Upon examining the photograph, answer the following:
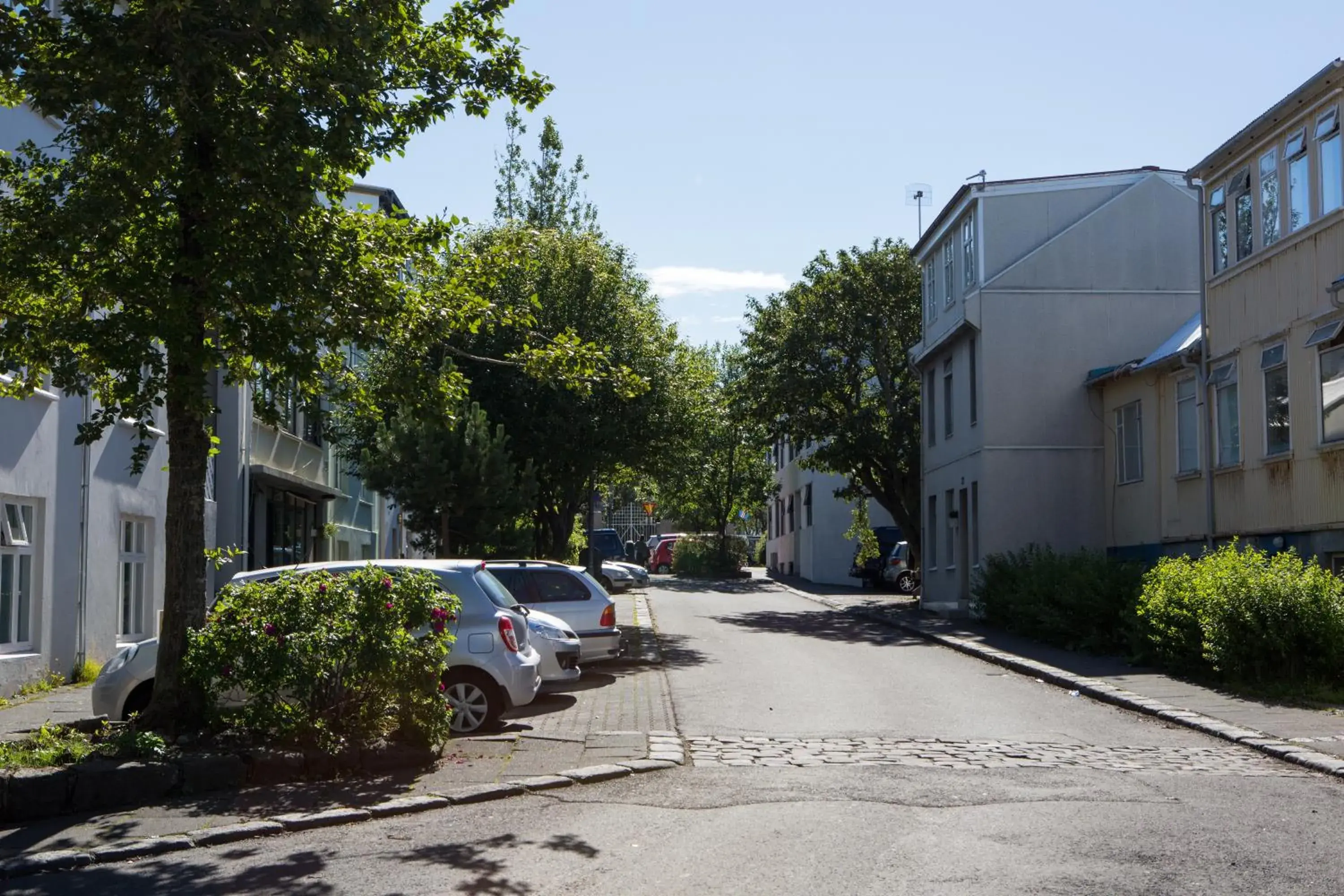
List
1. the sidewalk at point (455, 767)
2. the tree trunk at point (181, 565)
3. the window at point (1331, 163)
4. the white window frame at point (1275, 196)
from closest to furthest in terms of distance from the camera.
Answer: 1. the sidewalk at point (455, 767)
2. the tree trunk at point (181, 565)
3. the window at point (1331, 163)
4. the white window frame at point (1275, 196)

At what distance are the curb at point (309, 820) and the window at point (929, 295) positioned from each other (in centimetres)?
2543

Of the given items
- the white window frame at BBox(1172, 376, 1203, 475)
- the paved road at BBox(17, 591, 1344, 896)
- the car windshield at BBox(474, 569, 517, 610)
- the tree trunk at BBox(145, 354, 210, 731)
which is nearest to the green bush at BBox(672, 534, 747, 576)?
the white window frame at BBox(1172, 376, 1203, 475)

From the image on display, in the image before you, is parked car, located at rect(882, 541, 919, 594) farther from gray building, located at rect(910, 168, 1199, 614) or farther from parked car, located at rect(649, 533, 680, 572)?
parked car, located at rect(649, 533, 680, 572)

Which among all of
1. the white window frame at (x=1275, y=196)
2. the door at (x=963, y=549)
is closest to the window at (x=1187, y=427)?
the white window frame at (x=1275, y=196)

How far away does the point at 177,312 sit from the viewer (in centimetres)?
975

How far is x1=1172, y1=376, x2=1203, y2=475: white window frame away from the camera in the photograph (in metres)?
23.1

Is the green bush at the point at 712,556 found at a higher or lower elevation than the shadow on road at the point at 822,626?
higher

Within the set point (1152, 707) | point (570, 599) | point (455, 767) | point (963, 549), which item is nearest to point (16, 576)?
point (570, 599)

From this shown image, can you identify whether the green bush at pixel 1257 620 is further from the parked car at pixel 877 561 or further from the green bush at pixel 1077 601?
the parked car at pixel 877 561

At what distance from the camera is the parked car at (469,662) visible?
11.9 m

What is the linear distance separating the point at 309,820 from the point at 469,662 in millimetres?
4027

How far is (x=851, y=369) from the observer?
129 feet

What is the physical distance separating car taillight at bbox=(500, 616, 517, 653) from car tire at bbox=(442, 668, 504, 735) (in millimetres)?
320

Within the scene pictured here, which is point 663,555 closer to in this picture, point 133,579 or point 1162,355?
point 1162,355
